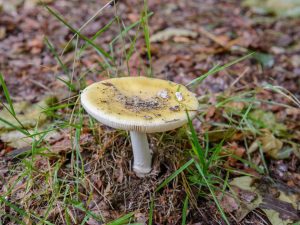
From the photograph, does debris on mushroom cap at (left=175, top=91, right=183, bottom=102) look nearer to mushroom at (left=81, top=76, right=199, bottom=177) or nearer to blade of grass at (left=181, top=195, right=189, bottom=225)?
mushroom at (left=81, top=76, right=199, bottom=177)

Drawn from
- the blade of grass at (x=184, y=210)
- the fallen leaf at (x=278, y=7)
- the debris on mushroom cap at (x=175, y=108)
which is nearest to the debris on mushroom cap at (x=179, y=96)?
the debris on mushroom cap at (x=175, y=108)

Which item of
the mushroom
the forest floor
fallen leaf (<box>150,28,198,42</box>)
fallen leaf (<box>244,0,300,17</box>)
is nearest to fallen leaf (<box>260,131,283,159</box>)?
the forest floor

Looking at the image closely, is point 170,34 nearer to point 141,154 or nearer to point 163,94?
point 163,94

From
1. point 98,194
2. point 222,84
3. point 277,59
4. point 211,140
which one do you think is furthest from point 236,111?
point 277,59

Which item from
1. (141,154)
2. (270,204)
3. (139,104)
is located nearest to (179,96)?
(139,104)

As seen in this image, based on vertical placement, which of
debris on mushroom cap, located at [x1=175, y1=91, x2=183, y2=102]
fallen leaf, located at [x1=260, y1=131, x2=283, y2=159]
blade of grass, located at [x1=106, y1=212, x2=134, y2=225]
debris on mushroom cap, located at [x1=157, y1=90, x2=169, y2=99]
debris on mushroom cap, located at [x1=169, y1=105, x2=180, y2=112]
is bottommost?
fallen leaf, located at [x1=260, y1=131, x2=283, y2=159]
